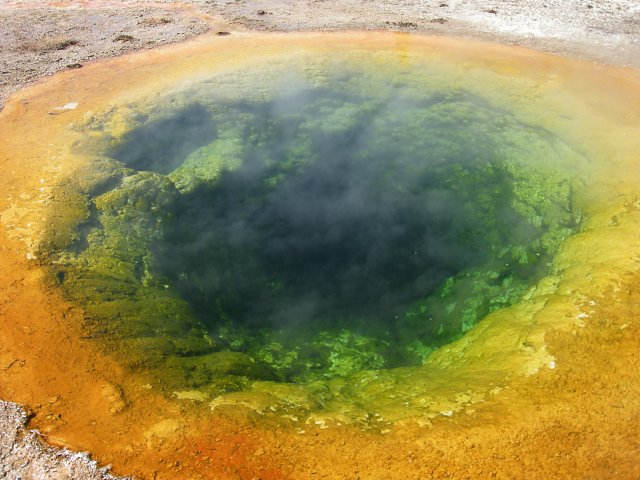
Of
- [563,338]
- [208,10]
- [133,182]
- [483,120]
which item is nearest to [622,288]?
[563,338]

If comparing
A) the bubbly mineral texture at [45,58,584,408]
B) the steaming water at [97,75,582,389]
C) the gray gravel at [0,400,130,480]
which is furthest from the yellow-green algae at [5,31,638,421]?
the gray gravel at [0,400,130,480]

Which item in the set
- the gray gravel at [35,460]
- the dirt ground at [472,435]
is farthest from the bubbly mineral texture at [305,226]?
the gray gravel at [35,460]

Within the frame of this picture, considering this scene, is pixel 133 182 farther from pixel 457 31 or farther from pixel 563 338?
pixel 457 31

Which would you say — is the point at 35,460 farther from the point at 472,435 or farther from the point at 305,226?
the point at 305,226

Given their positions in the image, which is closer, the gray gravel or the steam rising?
the gray gravel

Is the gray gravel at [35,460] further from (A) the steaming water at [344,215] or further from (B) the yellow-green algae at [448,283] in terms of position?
(A) the steaming water at [344,215]

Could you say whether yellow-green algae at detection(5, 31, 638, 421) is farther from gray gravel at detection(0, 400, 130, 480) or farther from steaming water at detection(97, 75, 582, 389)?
gray gravel at detection(0, 400, 130, 480)
